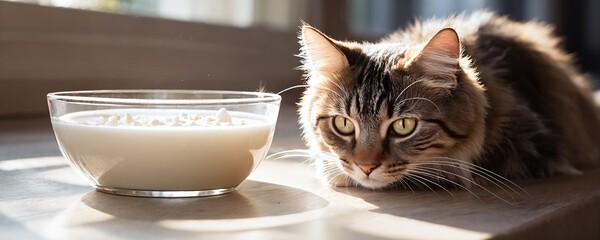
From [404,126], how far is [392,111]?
41mm

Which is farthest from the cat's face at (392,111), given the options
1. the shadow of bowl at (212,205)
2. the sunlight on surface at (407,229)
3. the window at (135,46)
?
the window at (135,46)

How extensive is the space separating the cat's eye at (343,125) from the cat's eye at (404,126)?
9 centimetres

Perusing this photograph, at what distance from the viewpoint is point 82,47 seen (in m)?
2.69

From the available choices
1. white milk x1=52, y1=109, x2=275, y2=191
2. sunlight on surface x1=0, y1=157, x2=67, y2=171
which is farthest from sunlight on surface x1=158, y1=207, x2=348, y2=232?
sunlight on surface x1=0, y1=157, x2=67, y2=171

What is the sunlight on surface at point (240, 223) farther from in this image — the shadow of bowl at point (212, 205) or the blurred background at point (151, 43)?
the blurred background at point (151, 43)

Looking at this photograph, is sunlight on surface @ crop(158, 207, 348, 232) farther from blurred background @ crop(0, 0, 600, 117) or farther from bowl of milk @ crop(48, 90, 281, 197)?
blurred background @ crop(0, 0, 600, 117)

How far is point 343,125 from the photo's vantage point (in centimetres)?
157

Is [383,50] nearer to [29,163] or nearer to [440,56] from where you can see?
[440,56]

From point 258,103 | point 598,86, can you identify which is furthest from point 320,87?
point 598,86

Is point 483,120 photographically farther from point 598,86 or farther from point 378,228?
point 598,86

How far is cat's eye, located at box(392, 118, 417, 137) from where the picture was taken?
1.52 meters

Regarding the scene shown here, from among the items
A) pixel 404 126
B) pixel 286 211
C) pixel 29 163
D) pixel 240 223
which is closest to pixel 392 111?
pixel 404 126

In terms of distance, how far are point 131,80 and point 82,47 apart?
0.20 m

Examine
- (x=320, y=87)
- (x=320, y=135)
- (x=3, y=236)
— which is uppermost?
(x=320, y=87)
